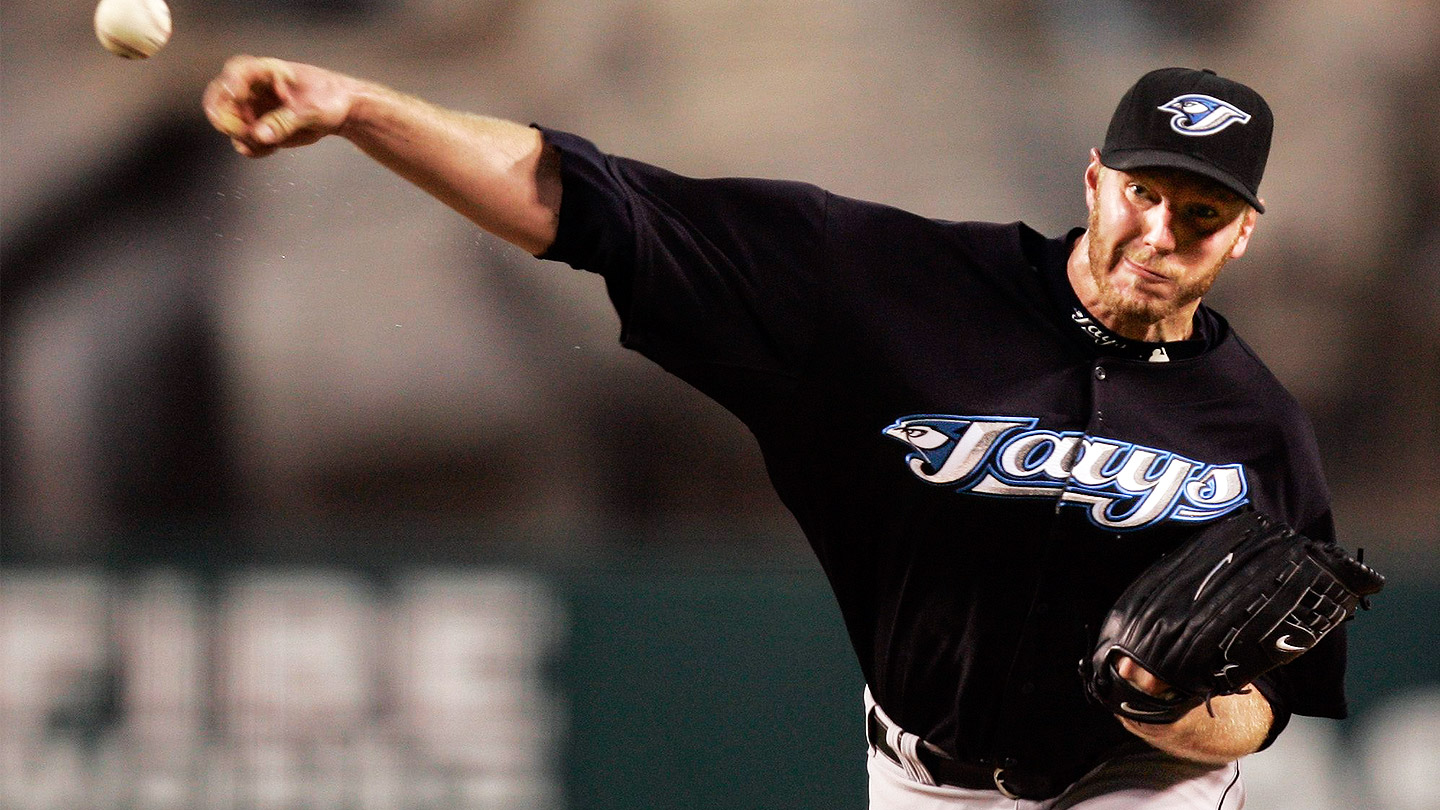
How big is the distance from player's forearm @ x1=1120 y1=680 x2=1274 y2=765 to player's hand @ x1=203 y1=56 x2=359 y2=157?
1435 millimetres

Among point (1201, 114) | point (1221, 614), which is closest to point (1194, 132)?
point (1201, 114)

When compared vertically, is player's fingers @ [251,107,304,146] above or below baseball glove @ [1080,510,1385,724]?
above

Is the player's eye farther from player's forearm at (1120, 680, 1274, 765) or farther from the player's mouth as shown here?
player's forearm at (1120, 680, 1274, 765)

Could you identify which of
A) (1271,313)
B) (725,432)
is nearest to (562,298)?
(725,432)

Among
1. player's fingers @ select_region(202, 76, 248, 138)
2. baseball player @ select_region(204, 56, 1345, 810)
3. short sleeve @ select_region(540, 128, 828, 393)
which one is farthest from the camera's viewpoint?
baseball player @ select_region(204, 56, 1345, 810)

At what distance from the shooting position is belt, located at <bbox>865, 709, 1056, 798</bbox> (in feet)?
8.40

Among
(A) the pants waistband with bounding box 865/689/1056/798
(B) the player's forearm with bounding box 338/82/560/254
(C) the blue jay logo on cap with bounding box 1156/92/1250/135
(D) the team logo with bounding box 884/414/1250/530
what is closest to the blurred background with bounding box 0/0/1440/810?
(A) the pants waistband with bounding box 865/689/1056/798

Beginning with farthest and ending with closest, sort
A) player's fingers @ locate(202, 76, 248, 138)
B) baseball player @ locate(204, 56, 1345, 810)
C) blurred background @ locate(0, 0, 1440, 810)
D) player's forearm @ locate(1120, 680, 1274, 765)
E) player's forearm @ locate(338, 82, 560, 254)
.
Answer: blurred background @ locate(0, 0, 1440, 810) → player's forearm @ locate(1120, 680, 1274, 765) → baseball player @ locate(204, 56, 1345, 810) → player's forearm @ locate(338, 82, 560, 254) → player's fingers @ locate(202, 76, 248, 138)

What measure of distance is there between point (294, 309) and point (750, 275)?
2734mm

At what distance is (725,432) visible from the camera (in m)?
4.66

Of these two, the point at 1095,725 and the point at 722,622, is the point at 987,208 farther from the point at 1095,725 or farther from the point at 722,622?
the point at 1095,725

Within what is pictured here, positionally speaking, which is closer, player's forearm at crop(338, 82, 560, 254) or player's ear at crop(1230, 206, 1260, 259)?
player's forearm at crop(338, 82, 560, 254)

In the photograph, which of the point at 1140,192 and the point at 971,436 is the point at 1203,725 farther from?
the point at 1140,192

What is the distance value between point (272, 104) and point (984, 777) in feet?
4.87
